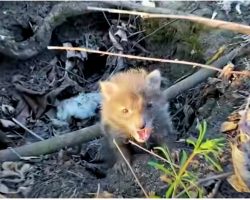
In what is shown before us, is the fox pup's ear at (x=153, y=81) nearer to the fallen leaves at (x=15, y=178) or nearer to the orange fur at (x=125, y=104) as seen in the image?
the orange fur at (x=125, y=104)

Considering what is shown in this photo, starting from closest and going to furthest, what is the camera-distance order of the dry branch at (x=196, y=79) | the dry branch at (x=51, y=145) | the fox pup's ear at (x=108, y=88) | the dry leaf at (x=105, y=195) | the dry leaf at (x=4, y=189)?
the dry leaf at (x=105, y=195) < the dry leaf at (x=4, y=189) < the fox pup's ear at (x=108, y=88) < the dry branch at (x=51, y=145) < the dry branch at (x=196, y=79)

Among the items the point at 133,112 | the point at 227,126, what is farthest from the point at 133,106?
the point at 227,126

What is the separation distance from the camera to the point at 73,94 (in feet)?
20.2

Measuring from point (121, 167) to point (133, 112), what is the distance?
0.40 meters

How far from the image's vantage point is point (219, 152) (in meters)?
3.96

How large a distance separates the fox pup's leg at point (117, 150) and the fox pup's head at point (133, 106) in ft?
0.19

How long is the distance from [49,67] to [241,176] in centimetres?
A: 323

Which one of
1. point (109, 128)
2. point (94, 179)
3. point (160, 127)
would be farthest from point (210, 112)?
point (94, 179)

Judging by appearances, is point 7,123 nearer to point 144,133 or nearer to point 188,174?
point 144,133

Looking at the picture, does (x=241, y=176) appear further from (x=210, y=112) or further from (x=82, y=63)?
(x=82, y=63)

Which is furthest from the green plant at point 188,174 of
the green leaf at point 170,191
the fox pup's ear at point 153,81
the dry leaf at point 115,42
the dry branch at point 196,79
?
the dry leaf at point 115,42

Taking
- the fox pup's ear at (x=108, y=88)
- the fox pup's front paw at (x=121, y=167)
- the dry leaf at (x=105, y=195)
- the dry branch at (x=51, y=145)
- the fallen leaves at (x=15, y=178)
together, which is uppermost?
the fox pup's ear at (x=108, y=88)

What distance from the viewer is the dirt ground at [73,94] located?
4141 millimetres

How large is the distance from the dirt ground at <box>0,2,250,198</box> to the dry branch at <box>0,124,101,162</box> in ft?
0.22
